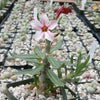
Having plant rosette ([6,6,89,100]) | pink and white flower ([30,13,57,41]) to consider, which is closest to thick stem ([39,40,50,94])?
plant rosette ([6,6,89,100])

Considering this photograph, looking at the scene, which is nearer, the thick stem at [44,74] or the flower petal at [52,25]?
the flower petal at [52,25]

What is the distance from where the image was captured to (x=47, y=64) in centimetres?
115

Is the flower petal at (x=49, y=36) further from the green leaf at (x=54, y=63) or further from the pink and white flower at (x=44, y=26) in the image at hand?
the green leaf at (x=54, y=63)

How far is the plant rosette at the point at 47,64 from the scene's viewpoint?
97cm

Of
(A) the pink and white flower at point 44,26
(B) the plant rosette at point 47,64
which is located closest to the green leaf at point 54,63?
(B) the plant rosette at point 47,64

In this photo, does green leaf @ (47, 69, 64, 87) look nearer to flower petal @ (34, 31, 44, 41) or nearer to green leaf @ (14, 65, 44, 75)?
green leaf @ (14, 65, 44, 75)

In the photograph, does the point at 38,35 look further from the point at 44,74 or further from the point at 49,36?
the point at 44,74

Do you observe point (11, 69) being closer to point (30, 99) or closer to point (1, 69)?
point (1, 69)

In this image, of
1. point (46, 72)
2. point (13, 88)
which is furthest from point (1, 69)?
point (46, 72)

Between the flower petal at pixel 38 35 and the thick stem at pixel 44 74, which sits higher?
the flower petal at pixel 38 35

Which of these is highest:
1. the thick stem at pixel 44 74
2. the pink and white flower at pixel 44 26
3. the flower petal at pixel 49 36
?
the pink and white flower at pixel 44 26

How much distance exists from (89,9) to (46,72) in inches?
110

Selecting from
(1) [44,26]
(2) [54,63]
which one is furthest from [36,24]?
(2) [54,63]

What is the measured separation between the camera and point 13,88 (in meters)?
1.40
